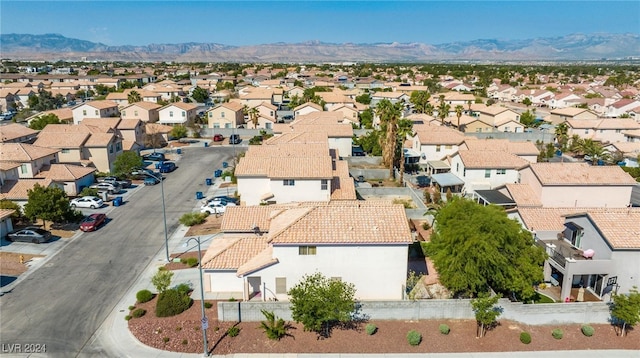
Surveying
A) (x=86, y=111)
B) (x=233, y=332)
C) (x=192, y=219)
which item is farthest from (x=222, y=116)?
(x=233, y=332)

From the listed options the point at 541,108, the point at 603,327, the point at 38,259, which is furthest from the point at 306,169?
the point at 541,108

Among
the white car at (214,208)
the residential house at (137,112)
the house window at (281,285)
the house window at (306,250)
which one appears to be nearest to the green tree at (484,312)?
the house window at (306,250)


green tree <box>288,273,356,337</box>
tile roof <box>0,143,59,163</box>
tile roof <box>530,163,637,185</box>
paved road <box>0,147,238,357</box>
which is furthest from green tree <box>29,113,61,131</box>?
tile roof <box>530,163,637,185</box>

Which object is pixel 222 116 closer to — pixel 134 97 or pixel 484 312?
pixel 134 97

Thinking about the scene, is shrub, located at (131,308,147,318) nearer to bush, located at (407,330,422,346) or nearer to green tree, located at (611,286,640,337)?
bush, located at (407,330,422,346)

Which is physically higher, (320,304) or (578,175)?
(578,175)

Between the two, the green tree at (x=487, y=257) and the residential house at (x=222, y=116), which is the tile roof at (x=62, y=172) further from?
the green tree at (x=487, y=257)
